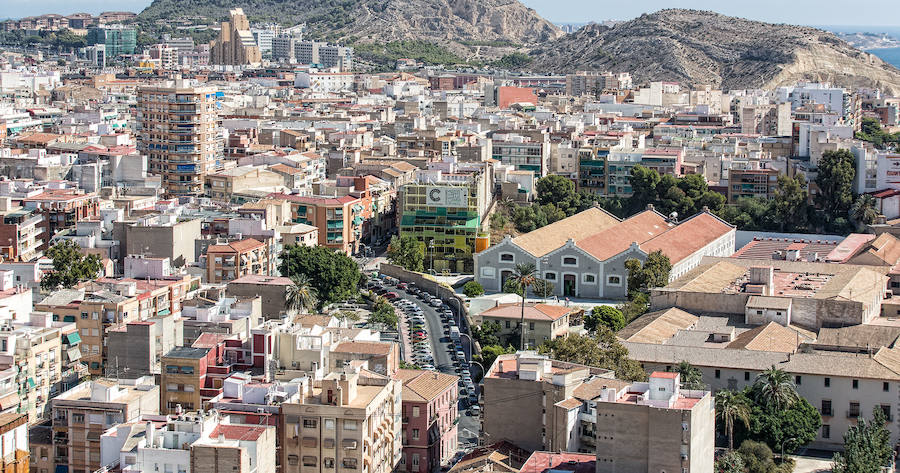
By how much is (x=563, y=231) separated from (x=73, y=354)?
975 inches

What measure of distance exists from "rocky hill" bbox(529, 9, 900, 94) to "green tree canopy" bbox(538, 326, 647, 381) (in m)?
98.8

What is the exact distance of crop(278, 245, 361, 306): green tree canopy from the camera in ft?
180

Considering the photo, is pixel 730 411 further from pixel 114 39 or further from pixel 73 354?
pixel 114 39

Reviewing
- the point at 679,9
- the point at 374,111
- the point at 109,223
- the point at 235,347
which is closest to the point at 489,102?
the point at 374,111

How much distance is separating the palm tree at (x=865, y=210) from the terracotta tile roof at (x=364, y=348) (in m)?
34.9

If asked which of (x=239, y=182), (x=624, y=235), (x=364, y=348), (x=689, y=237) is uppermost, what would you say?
(x=239, y=182)

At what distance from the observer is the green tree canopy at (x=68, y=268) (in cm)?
5116

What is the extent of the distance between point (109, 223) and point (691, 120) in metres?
53.7

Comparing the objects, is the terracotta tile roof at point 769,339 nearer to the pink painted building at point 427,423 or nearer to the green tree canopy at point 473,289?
the pink painted building at point 427,423

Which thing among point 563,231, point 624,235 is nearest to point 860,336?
point 624,235

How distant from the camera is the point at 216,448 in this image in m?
30.3

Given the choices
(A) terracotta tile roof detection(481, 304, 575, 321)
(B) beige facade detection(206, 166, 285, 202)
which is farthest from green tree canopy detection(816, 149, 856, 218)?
(A) terracotta tile roof detection(481, 304, 575, 321)

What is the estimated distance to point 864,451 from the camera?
37.3m

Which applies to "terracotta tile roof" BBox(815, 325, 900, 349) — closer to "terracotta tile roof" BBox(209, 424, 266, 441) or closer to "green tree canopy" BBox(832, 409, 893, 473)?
"green tree canopy" BBox(832, 409, 893, 473)
